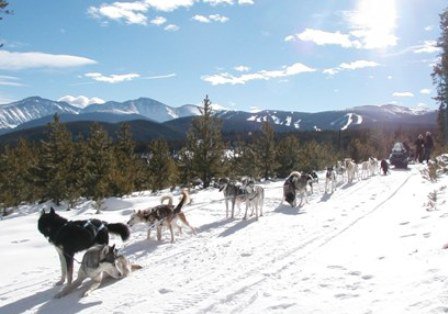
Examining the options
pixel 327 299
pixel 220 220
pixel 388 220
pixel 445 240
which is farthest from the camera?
pixel 220 220

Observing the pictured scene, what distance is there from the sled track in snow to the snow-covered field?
0.02 meters

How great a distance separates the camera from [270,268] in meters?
7.55

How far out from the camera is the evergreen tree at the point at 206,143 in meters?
27.2

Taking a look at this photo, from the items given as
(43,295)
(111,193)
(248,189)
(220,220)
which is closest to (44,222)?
(43,295)

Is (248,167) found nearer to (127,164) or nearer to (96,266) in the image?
(127,164)

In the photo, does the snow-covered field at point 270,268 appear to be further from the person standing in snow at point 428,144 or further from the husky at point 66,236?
the person standing in snow at point 428,144

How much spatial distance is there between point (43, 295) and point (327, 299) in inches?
183

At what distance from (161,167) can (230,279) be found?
27516mm

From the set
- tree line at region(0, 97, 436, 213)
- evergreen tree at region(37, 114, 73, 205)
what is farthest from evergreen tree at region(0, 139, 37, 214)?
evergreen tree at region(37, 114, 73, 205)

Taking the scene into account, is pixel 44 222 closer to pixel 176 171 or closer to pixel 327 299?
pixel 327 299

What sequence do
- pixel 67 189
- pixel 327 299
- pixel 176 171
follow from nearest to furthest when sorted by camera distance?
pixel 327 299 → pixel 67 189 → pixel 176 171

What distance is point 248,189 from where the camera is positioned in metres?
13.7

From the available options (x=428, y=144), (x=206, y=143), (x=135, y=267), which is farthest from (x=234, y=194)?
(x=428, y=144)

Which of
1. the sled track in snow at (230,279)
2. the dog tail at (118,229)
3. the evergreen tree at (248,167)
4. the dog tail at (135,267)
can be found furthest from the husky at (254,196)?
the evergreen tree at (248,167)
